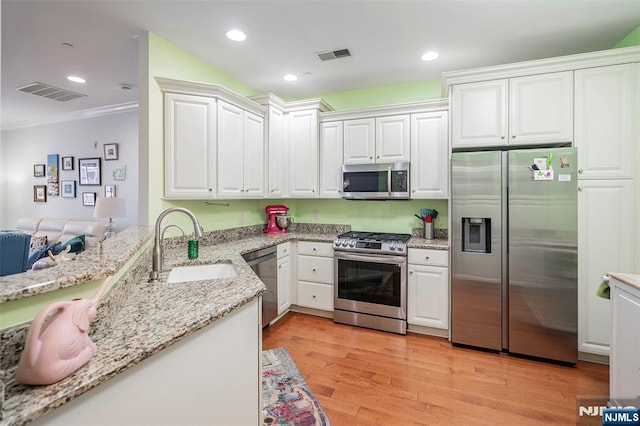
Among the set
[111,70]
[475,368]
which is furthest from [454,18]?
[111,70]

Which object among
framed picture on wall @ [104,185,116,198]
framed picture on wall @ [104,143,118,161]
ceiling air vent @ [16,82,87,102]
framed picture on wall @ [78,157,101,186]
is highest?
ceiling air vent @ [16,82,87,102]

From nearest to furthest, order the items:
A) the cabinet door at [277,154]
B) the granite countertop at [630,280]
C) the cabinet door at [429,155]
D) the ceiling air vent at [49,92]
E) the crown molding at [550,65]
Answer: the granite countertop at [630,280] < the crown molding at [550,65] < the cabinet door at [429,155] < the cabinet door at [277,154] < the ceiling air vent at [49,92]

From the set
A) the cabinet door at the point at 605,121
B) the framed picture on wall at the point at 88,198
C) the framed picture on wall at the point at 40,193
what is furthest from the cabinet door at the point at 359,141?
the framed picture on wall at the point at 40,193

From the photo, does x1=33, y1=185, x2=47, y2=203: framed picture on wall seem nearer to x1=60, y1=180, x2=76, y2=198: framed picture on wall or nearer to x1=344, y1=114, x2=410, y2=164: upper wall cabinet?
x1=60, y1=180, x2=76, y2=198: framed picture on wall

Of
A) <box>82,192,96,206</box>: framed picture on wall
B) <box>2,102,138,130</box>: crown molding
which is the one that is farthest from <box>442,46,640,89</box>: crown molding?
<box>82,192,96,206</box>: framed picture on wall

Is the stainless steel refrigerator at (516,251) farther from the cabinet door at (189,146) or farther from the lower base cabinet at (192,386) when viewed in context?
the cabinet door at (189,146)

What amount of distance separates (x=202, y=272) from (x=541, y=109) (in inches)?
125

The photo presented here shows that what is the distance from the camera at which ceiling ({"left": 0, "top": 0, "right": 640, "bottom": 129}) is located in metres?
2.20

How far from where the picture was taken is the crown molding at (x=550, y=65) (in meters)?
2.41

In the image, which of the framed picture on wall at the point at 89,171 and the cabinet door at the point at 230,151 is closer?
the cabinet door at the point at 230,151

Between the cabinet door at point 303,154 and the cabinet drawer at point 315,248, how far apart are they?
2.04 feet

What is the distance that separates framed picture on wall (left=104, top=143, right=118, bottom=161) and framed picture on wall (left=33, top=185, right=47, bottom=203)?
1768mm

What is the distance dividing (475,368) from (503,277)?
0.82m

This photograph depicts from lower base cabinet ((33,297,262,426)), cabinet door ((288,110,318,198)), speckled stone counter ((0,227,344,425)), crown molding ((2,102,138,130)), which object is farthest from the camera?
crown molding ((2,102,138,130))
